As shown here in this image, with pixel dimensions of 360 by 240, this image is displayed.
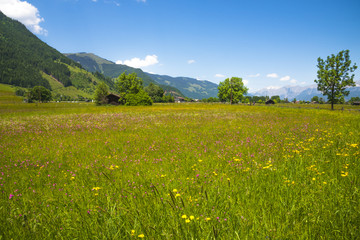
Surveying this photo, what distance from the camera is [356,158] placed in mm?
5121

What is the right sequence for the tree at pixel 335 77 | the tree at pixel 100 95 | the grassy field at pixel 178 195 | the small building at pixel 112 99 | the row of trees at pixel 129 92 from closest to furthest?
the grassy field at pixel 178 195 < the tree at pixel 335 77 < the row of trees at pixel 129 92 < the tree at pixel 100 95 < the small building at pixel 112 99

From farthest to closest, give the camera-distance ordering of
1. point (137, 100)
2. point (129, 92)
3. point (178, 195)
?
1. point (129, 92)
2. point (137, 100)
3. point (178, 195)

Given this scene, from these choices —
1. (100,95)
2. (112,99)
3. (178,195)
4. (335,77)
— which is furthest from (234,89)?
(178,195)

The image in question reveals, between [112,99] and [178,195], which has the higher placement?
[112,99]

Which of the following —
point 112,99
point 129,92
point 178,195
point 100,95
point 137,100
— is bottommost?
point 178,195

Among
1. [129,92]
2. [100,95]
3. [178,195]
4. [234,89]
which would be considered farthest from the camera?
[234,89]

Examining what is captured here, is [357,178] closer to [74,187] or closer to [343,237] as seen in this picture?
[343,237]

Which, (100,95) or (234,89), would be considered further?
(234,89)

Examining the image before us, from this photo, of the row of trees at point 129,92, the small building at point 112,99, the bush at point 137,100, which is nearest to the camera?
the bush at point 137,100

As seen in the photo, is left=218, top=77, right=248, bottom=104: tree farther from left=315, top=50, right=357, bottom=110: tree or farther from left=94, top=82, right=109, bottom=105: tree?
left=94, top=82, right=109, bottom=105: tree

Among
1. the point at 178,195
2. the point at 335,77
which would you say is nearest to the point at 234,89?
the point at 335,77

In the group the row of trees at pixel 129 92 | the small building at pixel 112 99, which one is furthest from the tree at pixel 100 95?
the small building at pixel 112 99

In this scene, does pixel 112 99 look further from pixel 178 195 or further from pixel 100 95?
pixel 178 195

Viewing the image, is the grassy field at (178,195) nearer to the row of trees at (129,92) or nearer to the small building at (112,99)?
the row of trees at (129,92)
